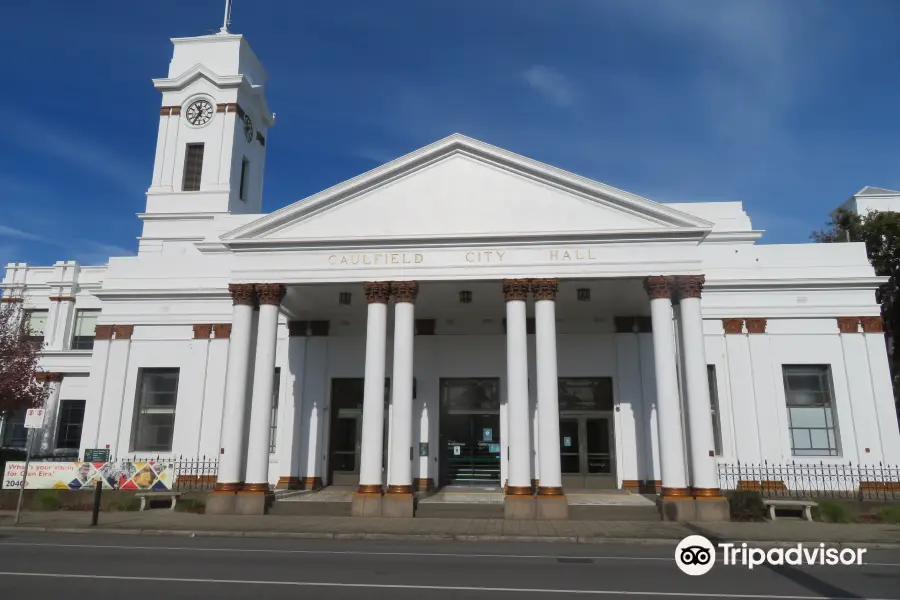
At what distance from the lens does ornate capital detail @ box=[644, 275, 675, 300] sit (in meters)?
19.4

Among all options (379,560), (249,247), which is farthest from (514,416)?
(249,247)

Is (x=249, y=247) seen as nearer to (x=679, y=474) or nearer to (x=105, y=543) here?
(x=105, y=543)

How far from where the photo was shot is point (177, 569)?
10312 mm

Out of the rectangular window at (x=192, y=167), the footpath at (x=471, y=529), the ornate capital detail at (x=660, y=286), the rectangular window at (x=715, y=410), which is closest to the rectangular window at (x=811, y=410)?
the rectangular window at (x=715, y=410)

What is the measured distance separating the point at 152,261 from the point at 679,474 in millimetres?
22740

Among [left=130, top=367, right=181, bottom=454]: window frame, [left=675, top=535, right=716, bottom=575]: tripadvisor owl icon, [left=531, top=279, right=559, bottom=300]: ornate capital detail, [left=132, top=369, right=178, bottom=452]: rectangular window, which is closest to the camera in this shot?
[left=675, top=535, right=716, bottom=575]: tripadvisor owl icon

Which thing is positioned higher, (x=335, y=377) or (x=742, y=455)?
(x=335, y=377)

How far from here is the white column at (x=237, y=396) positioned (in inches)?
766

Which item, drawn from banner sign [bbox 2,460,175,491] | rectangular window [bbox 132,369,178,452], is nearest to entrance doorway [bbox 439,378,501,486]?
banner sign [bbox 2,460,175,491]

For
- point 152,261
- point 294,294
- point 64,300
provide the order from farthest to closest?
point 64,300
point 152,261
point 294,294

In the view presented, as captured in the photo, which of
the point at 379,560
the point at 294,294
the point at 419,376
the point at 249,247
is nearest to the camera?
the point at 379,560

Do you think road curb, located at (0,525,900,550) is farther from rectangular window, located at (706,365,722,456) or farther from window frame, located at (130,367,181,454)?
rectangular window, located at (706,365,722,456)

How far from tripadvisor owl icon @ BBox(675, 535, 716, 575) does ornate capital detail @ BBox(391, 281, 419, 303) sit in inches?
405

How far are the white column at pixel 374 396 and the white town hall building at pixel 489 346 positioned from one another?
61 mm
